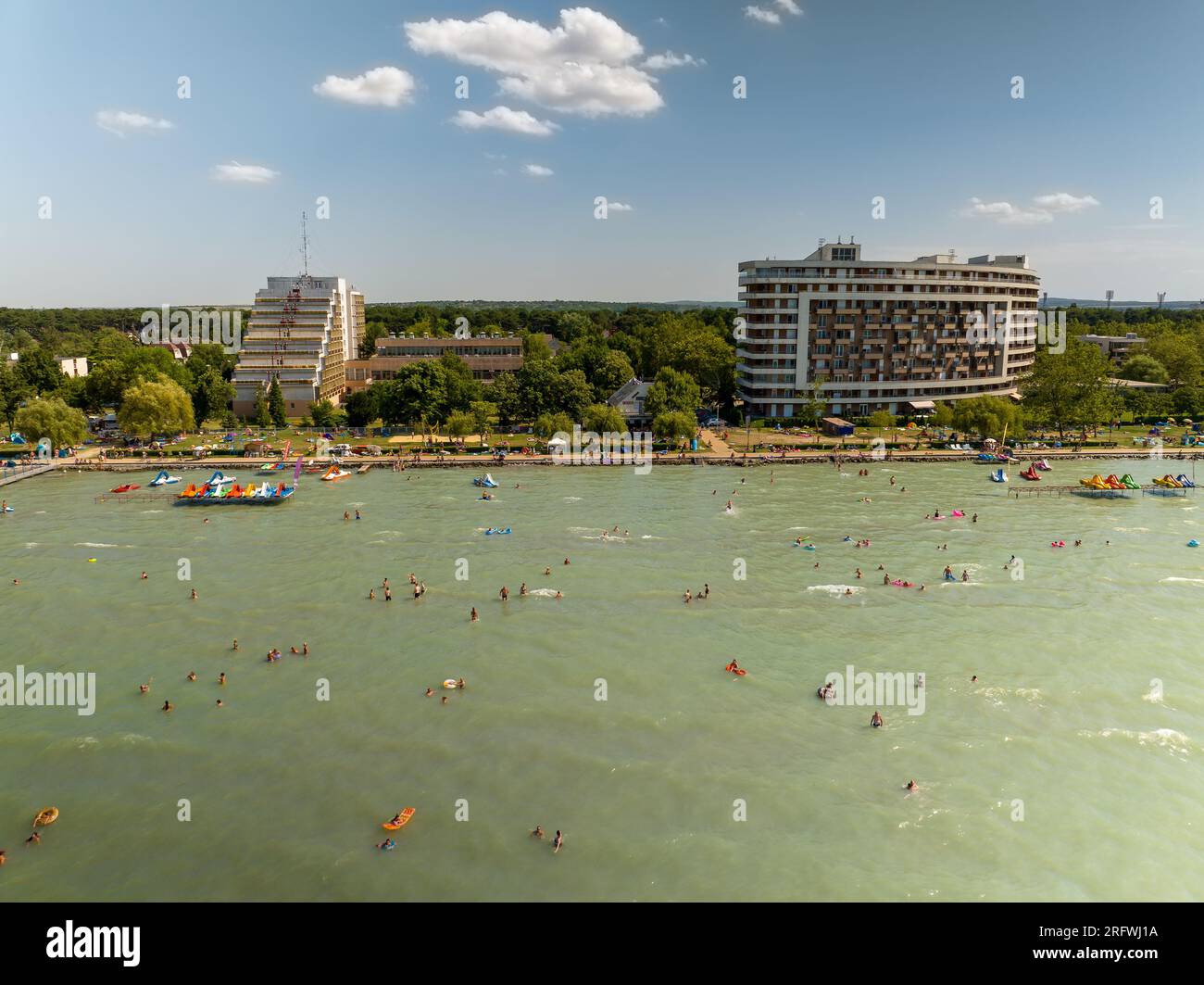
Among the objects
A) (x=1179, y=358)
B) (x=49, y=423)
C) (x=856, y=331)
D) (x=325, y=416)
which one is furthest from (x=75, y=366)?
(x=1179, y=358)

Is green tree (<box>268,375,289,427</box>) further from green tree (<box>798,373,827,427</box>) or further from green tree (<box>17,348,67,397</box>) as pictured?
green tree (<box>798,373,827,427</box>)

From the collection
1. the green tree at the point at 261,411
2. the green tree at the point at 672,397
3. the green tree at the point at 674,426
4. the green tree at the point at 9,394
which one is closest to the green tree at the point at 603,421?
the green tree at the point at 674,426

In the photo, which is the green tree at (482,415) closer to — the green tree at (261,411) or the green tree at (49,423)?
the green tree at (261,411)

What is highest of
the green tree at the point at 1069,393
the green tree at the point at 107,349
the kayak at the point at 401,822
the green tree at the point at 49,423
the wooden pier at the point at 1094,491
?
the green tree at the point at 107,349

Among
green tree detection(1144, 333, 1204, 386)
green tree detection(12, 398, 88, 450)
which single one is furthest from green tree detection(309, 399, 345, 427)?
green tree detection(1144, 333, 1204, 386)
